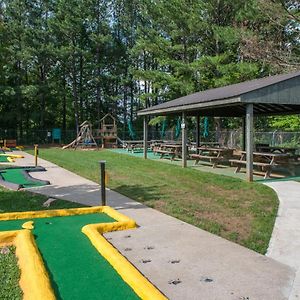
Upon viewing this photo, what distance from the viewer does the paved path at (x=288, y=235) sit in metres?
4.88

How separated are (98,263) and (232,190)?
606cm

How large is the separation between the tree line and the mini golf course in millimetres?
11301

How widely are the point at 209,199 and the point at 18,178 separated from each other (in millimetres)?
6312

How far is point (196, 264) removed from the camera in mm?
4668

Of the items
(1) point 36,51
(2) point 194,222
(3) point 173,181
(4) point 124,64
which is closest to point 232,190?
(3) point 173,181

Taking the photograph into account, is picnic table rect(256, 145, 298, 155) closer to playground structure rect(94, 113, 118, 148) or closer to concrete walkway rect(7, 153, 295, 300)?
concrete walkway rect(7, 153, 295, 300)

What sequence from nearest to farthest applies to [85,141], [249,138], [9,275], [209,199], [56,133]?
[9,275] → [209,199] → [249,138] → [85,141] → [56,133]

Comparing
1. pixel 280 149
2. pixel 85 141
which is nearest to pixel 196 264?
pixel 280 149

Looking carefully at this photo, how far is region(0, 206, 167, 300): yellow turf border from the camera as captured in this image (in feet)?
12.4

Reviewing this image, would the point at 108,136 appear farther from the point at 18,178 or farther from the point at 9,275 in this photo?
the point at 9,275

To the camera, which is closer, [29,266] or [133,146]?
[29,266]

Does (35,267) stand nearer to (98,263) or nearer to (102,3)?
(98,263)

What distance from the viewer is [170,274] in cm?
436

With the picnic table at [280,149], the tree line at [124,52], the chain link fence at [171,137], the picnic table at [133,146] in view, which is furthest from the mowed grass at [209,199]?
the chain link fence at [171,137]
